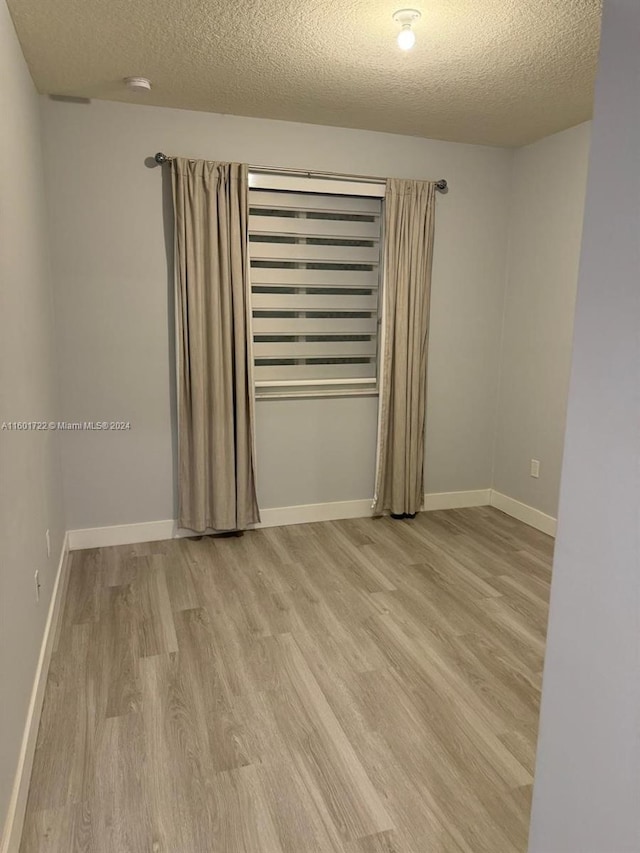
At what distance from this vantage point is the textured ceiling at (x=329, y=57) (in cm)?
219

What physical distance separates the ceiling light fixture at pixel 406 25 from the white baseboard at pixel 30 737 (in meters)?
2.73

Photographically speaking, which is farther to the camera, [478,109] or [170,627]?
[478,109]

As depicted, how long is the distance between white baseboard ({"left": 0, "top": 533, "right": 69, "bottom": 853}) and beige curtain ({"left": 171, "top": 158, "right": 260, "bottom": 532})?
1.02 meters

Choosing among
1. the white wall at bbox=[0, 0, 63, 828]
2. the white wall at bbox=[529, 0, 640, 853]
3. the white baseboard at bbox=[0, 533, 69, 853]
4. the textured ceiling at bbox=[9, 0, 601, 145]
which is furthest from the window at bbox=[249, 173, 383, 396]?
the white wall at bbox=[529, 0, 640, 853]

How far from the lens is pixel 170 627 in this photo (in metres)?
2.74

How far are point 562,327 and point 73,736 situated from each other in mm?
3388

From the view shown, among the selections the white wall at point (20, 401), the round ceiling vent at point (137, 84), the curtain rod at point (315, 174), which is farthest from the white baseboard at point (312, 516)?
the round ceiling vent at point (137, 84)

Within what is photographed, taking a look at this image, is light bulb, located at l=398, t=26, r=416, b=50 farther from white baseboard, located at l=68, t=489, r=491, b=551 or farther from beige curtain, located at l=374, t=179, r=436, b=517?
white baseboard, located at l=68, t=489, r=491, b=551

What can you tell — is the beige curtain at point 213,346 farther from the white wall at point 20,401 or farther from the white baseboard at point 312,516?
the white wall at point 20,401

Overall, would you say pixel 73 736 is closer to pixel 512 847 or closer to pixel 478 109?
pixel 512 847

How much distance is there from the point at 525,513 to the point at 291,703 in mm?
2521

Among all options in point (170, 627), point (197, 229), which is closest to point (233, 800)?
point (170, 627)

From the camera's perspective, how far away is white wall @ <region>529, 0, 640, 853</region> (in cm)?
87

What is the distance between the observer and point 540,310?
3.94 m
